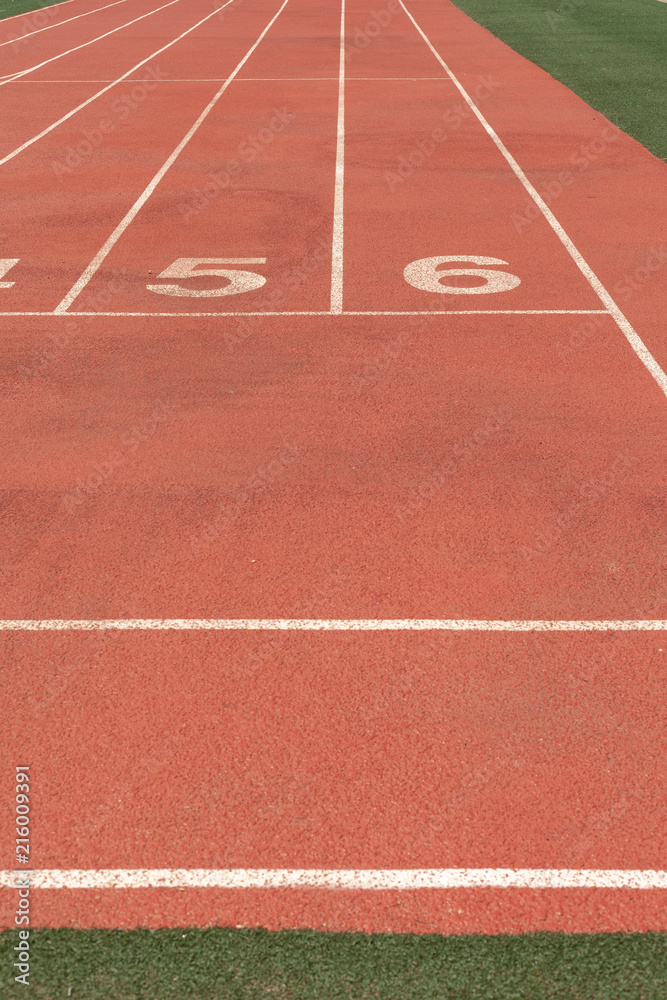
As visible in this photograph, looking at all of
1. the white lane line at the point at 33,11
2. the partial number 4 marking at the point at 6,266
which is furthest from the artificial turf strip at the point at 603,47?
the white lane line at the point at 33,11

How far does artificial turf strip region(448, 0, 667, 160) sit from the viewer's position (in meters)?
17.8

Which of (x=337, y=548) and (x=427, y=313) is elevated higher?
(x=427, y=313)

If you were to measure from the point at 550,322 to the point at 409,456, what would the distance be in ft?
9.97

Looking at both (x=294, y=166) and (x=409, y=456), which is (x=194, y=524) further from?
(x=294, y=166)

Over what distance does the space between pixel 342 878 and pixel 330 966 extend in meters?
0.40

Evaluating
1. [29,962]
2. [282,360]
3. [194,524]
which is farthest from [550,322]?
[29,962]

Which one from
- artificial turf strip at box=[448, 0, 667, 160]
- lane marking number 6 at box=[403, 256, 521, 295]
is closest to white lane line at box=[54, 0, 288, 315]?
lane marking number 6 at box=[403, 256, 521, 295]

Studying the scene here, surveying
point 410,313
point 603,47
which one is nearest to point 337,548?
point 410,313

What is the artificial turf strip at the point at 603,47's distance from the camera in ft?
58.5

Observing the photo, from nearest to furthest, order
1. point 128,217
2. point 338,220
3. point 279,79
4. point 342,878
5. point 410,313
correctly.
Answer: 1. point 342,878
2. point 410,313
3. point 338,220
4. point 128,217
5. point 279,79

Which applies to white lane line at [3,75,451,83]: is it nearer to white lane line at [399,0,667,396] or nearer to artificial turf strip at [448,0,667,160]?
artificial turf strip at [448,0,667,160]

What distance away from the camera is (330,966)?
11.4 ft

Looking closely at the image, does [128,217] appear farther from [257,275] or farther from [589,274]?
[589,274]

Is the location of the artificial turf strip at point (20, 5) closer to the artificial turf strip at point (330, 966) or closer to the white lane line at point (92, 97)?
the white lane line at point (92, 97)
